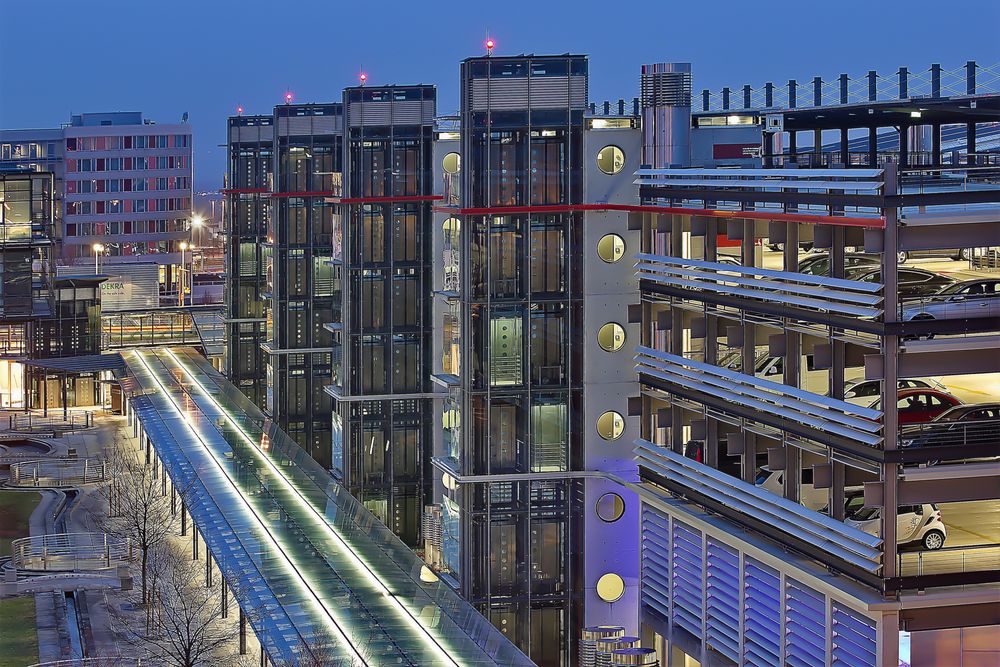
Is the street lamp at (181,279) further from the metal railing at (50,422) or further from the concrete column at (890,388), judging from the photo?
the concrete column at (890,388)

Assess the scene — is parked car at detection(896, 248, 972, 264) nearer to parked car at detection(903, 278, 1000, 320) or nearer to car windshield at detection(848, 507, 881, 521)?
car windshield at detection(848, 507, 881, 521)

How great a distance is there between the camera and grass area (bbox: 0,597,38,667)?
4503 centimetres

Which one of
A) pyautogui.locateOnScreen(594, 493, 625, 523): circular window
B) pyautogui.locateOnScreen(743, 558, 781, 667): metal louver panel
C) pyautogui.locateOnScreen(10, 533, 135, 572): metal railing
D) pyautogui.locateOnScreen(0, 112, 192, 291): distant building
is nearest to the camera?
pyautogui.locateOnScreen(743, 558, 781, 667): metal louver panel

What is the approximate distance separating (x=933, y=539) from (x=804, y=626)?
2.99m

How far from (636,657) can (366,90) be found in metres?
23.4

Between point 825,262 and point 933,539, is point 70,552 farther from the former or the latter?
point 933,539

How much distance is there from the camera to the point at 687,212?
38250 millimetres

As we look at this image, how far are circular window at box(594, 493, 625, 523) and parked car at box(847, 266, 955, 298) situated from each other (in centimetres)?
800

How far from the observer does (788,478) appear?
34812 mm

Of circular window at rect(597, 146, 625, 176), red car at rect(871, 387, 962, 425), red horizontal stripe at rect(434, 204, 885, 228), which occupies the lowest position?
red car at rect(871, 387, 962, 425)

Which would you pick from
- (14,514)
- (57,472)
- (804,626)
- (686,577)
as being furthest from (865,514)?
(57,472)

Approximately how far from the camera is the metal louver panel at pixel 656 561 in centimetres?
Answer: 4031

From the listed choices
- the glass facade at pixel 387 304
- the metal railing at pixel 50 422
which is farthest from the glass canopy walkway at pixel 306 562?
the metal railing at pixel 50 422

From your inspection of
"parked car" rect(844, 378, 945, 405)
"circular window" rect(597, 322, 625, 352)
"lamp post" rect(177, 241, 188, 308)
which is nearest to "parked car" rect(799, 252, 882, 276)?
"parked car" rect(844, 378, 945, 405)
